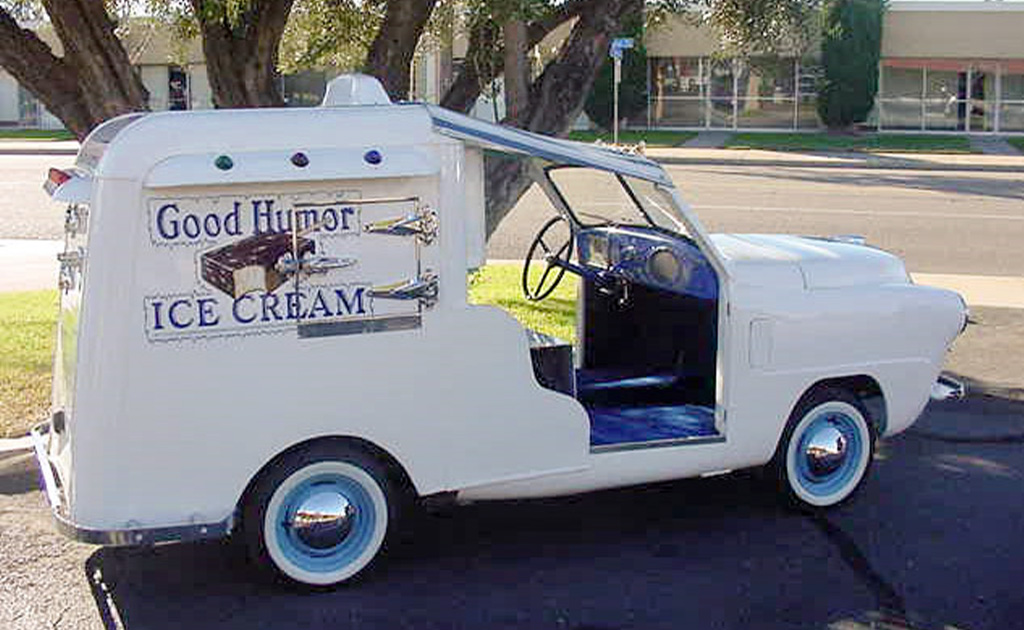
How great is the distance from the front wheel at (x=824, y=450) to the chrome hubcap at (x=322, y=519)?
2.06 metres

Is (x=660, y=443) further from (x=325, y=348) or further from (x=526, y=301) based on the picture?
(x=526, y=301)

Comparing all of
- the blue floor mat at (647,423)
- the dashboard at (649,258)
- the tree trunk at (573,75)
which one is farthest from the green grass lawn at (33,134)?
the blue floor mat at (647,423)

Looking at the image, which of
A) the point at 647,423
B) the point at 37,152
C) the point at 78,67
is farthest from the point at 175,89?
the point at 647,423

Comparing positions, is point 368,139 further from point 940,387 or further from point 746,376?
point 940,387

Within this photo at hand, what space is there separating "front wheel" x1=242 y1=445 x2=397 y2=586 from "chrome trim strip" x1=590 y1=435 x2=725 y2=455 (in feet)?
3.10

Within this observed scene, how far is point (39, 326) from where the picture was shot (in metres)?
11.0

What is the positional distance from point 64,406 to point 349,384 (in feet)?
3.66

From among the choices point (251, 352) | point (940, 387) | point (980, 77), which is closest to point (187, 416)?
point (251, 352)

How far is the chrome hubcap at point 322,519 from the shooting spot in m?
5.26

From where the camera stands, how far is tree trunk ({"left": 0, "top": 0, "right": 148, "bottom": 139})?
29.3ft

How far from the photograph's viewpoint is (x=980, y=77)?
42594 mm

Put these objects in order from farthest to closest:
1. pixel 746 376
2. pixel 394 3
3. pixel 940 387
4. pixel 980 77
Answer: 1. pixel 980 77
2. pixel 394 3
3. pixel 940 387
4. pixel 746 376

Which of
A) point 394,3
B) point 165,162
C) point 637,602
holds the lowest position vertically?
point 637,602

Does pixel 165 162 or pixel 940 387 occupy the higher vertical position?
pixel 165 162
